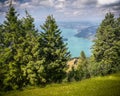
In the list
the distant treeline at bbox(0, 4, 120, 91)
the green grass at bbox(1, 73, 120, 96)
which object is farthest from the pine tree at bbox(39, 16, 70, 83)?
the green grass at bbox(1, 73, 120, 96)

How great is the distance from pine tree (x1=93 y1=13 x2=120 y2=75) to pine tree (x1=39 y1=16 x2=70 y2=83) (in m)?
11.5

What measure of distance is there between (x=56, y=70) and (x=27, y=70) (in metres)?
8.53

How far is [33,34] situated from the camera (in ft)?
138

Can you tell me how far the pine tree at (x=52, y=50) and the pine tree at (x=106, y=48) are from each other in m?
11.5

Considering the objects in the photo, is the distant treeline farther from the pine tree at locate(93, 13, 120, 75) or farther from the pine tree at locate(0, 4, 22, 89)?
the pine tree at locate(93, 13, 120, 75)

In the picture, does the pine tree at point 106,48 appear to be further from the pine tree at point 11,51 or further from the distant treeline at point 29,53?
the pine tree at point 11,51

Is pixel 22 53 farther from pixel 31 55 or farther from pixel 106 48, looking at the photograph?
pixel 106 48

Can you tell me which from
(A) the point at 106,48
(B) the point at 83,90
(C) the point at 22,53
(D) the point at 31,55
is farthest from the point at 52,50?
(B) the point at 83,90

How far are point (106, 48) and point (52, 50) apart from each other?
1596 cm

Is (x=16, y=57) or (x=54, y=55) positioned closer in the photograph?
(x=16, y=57)

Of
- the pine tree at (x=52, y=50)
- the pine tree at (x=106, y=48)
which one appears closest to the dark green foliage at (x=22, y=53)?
the pine tree at (x=52, y=50)

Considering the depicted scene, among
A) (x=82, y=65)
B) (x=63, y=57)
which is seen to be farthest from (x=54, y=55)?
(x=82, y=65)

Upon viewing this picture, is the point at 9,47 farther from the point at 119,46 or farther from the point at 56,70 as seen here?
the point at 119,46

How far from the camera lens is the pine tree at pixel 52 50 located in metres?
45.4
